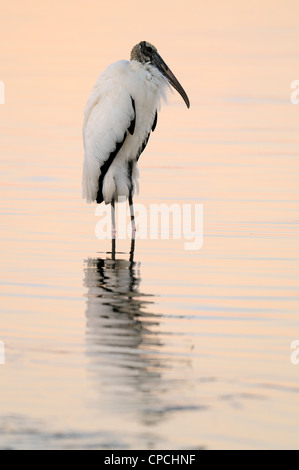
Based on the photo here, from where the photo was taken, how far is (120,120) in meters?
11.4

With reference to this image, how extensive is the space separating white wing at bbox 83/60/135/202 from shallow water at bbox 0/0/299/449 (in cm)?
62

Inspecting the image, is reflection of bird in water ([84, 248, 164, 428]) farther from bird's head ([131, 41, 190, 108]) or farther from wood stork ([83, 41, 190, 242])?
bird's head ([131, 41, 190, 108])

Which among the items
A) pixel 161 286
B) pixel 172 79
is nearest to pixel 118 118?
pixel 172 79

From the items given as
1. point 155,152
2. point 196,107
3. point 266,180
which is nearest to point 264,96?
point 196,107

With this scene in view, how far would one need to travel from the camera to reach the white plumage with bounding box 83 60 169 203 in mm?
11320

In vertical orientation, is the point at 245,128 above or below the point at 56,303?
above

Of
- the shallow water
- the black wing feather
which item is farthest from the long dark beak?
the shallow water

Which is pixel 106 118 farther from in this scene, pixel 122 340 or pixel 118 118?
pixel 122 340

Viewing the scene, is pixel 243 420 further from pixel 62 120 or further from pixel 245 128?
pixel 62 120

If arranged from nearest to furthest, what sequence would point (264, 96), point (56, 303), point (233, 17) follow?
point (56, 303) < point (264, 96) < point (233, 17)

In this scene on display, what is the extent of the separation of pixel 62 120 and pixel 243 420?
597 inches

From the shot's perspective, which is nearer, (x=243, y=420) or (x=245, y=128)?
(x=243, y=420)

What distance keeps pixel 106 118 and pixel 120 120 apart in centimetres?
13
